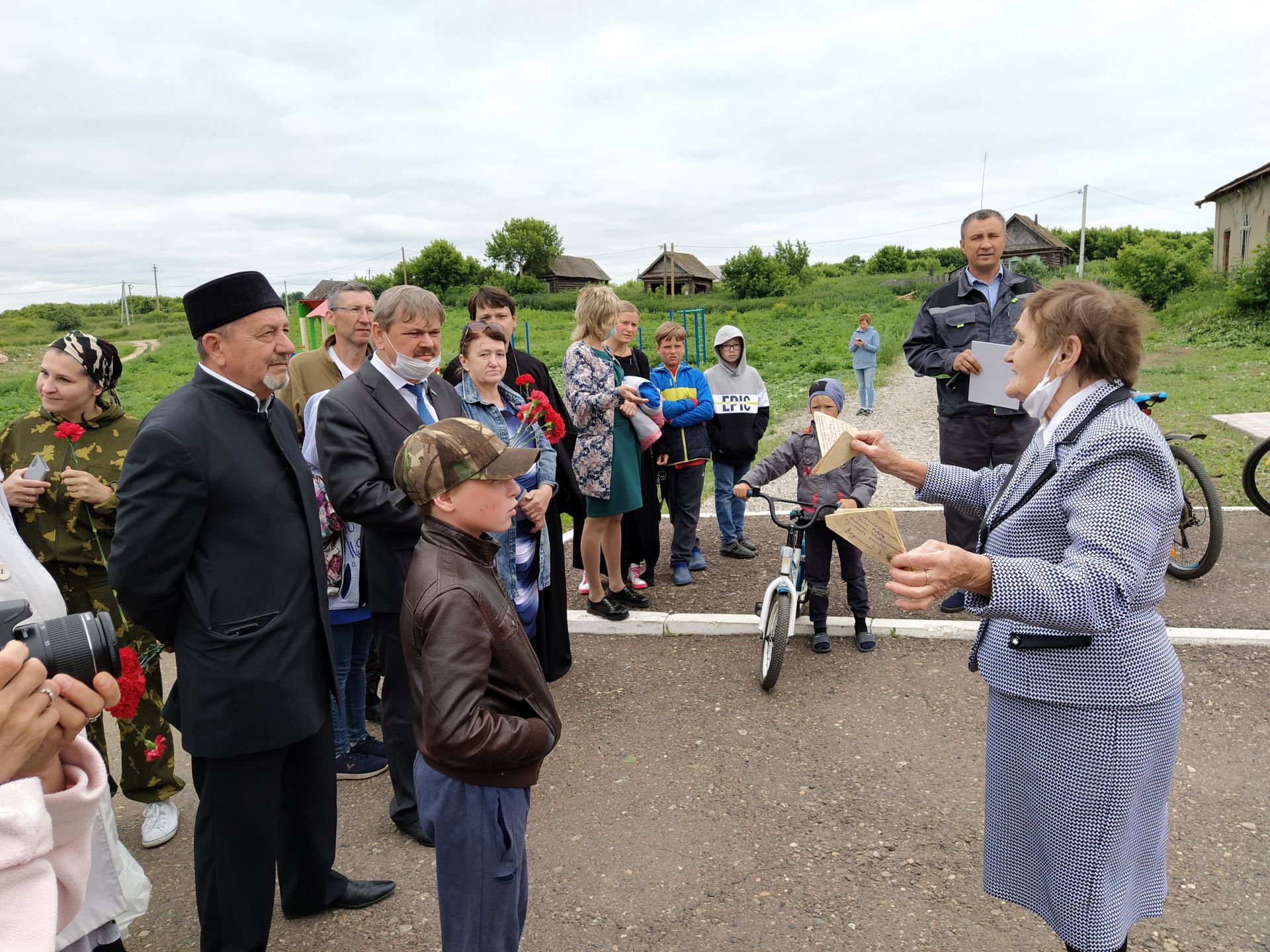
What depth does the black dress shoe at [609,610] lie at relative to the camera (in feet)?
19.1

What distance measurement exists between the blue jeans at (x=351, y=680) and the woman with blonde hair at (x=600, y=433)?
6.35 feet

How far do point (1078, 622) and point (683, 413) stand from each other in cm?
489

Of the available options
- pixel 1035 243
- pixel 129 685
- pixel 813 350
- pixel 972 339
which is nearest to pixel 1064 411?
pixel 129 685

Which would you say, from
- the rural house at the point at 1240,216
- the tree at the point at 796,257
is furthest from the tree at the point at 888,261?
the rural house at the point at 1240,216

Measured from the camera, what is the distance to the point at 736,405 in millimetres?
7176

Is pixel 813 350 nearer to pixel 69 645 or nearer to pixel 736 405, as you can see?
pixel 736 405

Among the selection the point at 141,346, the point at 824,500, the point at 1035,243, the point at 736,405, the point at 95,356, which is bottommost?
the point at 824,500

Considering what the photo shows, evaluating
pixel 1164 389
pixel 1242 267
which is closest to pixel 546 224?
pixel 1242 267

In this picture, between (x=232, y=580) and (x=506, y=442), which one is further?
(x=506, y=442)

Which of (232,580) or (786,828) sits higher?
(232,580)

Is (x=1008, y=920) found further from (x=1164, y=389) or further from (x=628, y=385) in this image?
(x=1164, y=389)

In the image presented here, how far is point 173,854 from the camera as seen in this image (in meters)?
3.60

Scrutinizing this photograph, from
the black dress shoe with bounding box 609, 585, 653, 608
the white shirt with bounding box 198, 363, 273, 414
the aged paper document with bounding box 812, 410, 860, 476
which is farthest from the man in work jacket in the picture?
the white shirt with bounding box 198, 363, 273, 414

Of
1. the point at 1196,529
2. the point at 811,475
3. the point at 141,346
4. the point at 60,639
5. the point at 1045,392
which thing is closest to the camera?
the point at 60,639
